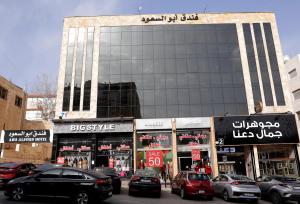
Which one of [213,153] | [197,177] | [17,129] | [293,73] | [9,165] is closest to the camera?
[197,177]

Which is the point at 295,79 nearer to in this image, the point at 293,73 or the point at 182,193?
the point at 293,73

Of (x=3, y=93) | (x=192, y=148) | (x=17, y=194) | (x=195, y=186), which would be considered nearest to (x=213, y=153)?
(x=192, y=148)

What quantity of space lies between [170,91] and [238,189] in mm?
15419

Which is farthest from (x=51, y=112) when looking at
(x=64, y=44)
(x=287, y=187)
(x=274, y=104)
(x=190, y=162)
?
(x=287, y=187)

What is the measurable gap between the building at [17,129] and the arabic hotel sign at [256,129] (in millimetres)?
17365

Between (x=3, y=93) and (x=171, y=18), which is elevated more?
(x=171, y=18)

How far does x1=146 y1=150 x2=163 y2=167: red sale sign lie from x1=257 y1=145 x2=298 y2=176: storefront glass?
989cm

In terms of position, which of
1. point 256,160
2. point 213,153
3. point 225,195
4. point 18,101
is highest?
point 18,101

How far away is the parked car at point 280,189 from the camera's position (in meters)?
12.9

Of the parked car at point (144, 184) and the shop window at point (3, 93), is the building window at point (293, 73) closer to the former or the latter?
the parked car at point (144, 184)

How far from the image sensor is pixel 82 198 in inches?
415

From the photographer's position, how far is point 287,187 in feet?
43.6

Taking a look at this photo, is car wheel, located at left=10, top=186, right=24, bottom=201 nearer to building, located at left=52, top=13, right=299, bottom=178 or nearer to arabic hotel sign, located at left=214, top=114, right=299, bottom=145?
building, located at left=52, top=13, right=299, bottom=178

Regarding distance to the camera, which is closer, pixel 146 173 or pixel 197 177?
pixel 197 177
